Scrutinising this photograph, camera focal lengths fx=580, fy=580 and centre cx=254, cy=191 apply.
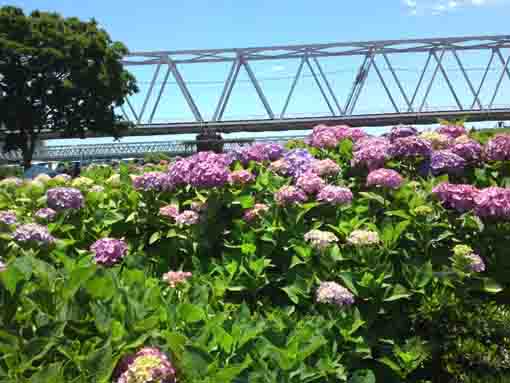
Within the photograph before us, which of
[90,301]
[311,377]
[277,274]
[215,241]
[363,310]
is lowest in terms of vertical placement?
[311,377]

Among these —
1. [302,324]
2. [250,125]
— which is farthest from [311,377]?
[250,125]

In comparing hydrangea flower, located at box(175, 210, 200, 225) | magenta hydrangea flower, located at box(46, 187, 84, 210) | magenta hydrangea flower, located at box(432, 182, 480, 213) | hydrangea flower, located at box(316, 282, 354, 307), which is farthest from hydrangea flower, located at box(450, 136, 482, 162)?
magenta hydrangea flower, located at box(46, 187, 84, 210)

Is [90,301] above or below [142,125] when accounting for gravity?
below

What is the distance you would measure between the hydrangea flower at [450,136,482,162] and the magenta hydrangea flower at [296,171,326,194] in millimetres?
1288

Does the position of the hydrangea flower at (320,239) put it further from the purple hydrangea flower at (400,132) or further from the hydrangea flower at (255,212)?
the purple hydrangea flower at (400,132)

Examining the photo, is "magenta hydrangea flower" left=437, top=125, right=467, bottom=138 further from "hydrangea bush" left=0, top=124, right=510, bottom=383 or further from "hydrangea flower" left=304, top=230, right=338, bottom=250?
"hydrangea flower" left=304, top=230, right=338, bottom=250

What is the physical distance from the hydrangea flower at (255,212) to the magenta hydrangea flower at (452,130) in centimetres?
210

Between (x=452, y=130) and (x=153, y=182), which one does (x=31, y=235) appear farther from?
(x=452, y=130)

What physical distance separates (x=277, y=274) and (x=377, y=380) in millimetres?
852

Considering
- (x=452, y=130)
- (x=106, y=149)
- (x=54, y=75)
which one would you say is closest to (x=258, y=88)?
(x=106, y=149)

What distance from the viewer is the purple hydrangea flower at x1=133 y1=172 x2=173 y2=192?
4223 mm

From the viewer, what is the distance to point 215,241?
3.93 m

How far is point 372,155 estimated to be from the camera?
4.36m

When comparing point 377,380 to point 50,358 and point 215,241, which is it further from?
point 50,358
